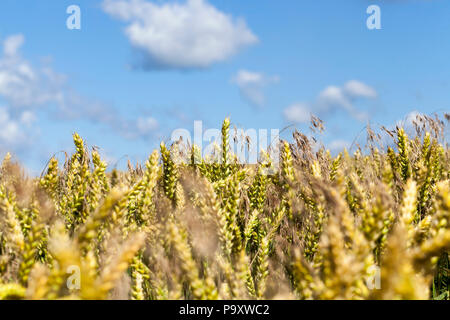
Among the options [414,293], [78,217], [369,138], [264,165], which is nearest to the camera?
[414,293]

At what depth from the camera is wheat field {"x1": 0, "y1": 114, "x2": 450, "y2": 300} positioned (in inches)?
36.4

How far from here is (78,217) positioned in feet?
6.32

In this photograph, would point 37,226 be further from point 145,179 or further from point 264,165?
point 264,165

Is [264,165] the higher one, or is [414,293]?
[264,165]

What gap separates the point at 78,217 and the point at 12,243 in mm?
649

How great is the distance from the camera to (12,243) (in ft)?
4.20

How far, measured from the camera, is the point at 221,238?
154 centimetres

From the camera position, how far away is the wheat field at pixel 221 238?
0.92 metres
